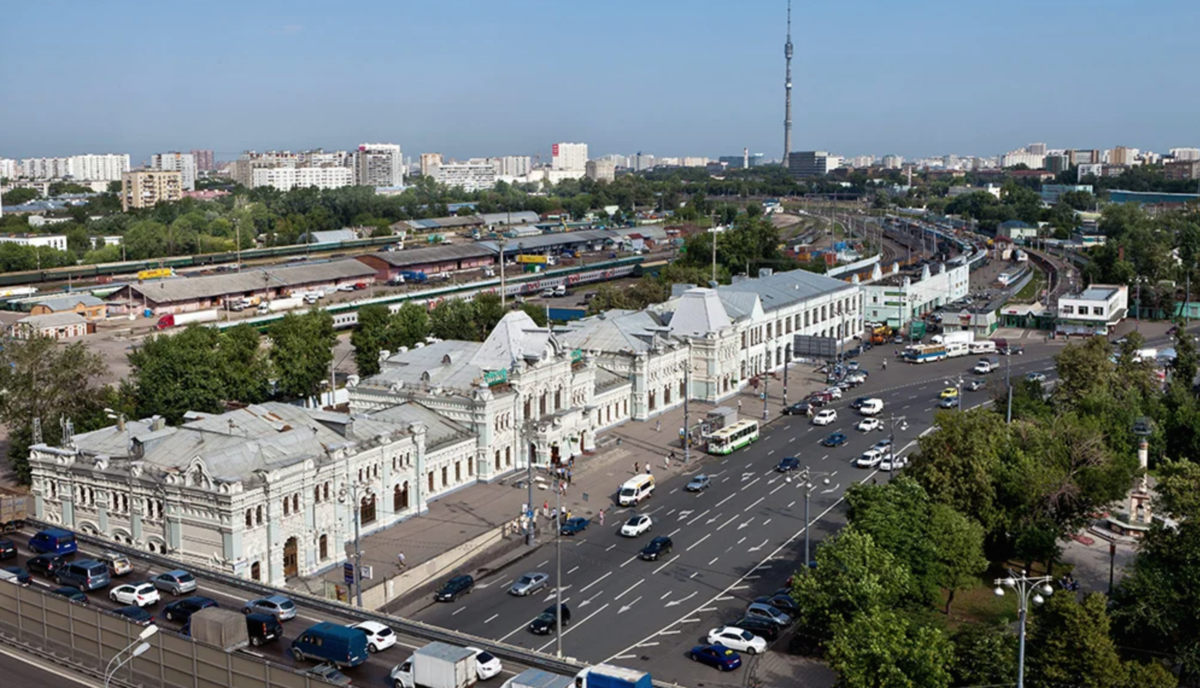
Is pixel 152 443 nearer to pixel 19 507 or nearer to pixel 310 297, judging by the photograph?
pixel 19 507

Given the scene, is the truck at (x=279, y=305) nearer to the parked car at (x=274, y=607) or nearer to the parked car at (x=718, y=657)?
the parked car at (x=718, y=657)

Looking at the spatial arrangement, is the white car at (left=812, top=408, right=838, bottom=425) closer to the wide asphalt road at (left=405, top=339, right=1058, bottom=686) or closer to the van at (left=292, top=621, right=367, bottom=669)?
the wide asphalt road at (left=405, top=339, right=1058, bottom=686)

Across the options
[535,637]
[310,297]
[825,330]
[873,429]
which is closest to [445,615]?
[535,637]

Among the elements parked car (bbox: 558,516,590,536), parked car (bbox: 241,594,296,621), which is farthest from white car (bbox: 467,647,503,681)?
parked car (bbox: 558,516,590,536)

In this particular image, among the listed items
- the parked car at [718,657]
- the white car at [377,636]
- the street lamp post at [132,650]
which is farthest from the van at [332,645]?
the parked car at [718,657]

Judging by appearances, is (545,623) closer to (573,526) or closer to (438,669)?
(573,526)

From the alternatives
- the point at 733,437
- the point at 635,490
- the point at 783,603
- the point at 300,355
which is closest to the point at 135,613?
the point at 783,603

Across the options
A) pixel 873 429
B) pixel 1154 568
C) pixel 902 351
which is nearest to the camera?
pixel 1154 568
